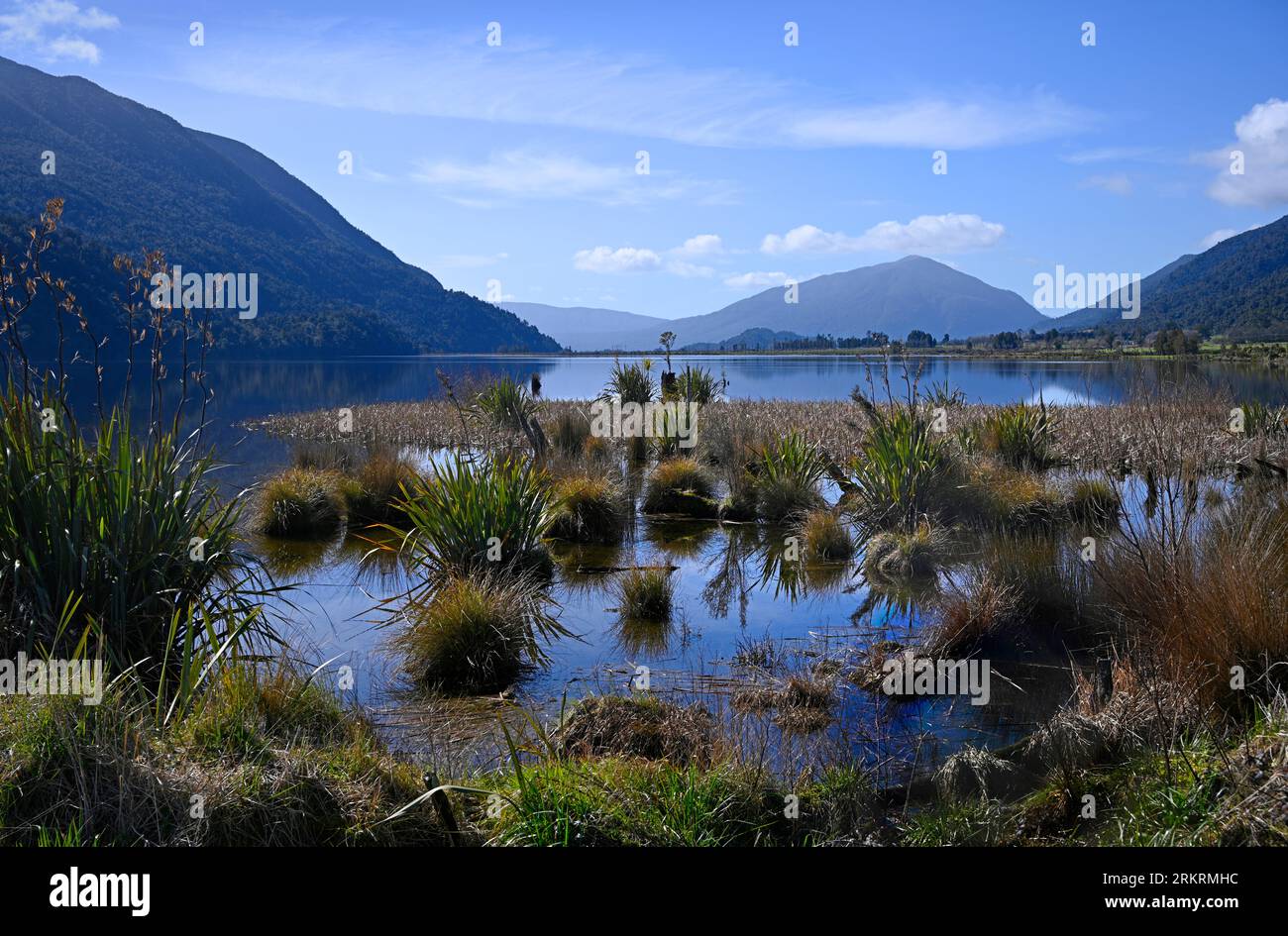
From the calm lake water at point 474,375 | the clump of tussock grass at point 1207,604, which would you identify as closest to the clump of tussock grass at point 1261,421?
the calm lake water at point 474,375

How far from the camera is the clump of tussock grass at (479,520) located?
8.54 meters

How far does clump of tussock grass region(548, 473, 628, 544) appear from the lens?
37.9 feet

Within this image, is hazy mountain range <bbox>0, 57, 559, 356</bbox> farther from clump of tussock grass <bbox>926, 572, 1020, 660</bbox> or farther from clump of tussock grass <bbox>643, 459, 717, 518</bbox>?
clump of tussock grass <bbox>926, 572, 1020, 660</bbox>

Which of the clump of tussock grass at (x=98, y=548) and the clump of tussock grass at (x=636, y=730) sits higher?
the clump of tussock grass at (x=98, y=548)

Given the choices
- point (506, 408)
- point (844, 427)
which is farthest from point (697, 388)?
point (506, 408)

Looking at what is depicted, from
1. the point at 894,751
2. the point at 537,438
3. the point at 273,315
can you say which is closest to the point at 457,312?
the point at 273,315

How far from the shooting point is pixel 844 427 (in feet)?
66.3

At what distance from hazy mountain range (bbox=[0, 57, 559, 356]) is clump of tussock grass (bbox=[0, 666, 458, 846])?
62.4m

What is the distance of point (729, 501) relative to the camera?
1312 cm

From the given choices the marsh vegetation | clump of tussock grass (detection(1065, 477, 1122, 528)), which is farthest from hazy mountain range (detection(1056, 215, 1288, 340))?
the marsh vegetation

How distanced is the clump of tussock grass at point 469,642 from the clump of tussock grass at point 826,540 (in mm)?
4531

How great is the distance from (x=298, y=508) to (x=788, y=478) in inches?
272

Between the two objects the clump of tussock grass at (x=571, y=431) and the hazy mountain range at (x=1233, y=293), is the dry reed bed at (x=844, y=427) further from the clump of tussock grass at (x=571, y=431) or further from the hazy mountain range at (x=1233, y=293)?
the hazy mountain range at (x=1233, y=293)
